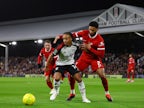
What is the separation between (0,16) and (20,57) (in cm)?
893

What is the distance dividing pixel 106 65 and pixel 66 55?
42.8 m

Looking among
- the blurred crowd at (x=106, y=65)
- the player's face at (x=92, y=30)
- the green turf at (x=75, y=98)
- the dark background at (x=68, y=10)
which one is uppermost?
the dark background at (x=68, y=10)

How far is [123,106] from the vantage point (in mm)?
11547

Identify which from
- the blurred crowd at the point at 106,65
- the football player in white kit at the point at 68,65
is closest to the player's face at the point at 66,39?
the football player in white kit at the point at 68,65

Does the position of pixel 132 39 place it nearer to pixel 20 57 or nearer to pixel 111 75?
pixel 111 75

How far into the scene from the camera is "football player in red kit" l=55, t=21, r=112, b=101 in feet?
42.3

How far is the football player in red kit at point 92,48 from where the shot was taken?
12.9 meters

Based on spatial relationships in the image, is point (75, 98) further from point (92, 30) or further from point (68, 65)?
point (92, 30)

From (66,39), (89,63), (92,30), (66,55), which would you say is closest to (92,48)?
(92,30)

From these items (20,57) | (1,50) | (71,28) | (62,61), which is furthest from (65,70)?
(1,50)

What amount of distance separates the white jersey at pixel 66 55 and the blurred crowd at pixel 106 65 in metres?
36.8

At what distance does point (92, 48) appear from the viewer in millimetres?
12906

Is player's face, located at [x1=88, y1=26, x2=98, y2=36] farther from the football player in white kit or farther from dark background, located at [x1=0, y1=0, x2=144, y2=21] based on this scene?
dark background, located at [x1=0, y1=0, x2=144, y2=21]

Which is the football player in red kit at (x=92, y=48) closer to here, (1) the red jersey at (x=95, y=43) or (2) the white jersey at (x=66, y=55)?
(1) the red jersey at (x=95, y=43)
